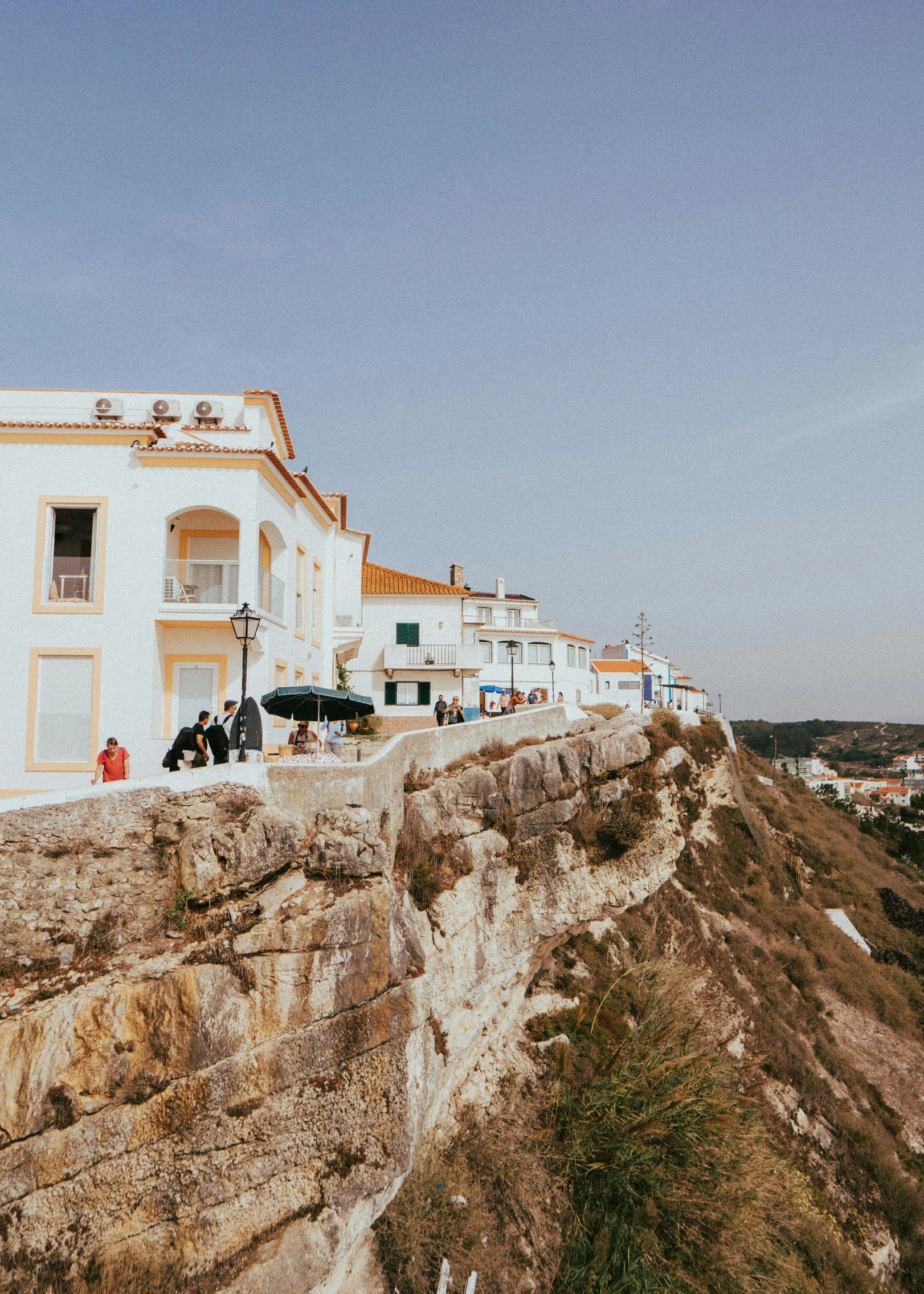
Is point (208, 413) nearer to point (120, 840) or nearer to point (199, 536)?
point (199, 536)

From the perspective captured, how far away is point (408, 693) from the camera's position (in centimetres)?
3650

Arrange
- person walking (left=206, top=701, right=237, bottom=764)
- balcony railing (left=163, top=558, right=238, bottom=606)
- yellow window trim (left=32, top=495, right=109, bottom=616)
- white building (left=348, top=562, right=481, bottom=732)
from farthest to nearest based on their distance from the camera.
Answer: white building (left=348, top=562, right=481, bottom=732), balcony railing (left=163, top=558, right=238, bottom=606), yellow window trim (left=32, top=495, right=109, bottom=616), person walking (left=206, top=701, right=237, bottom=764)

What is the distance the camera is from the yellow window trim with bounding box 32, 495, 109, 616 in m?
17.8

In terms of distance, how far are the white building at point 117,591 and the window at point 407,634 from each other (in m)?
17.3

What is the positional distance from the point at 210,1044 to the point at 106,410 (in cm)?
1827

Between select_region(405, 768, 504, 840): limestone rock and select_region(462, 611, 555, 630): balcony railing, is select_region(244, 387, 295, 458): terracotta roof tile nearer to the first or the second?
select_region(405, 768, 504, 840): limestone rock

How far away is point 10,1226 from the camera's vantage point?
9570 mm

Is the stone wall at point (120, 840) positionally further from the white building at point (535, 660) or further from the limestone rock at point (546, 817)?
the white building at point (535, 660)

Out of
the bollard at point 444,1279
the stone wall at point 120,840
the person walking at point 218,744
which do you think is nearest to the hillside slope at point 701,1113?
the bollard at point 444,1279

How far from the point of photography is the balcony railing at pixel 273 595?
794 inches

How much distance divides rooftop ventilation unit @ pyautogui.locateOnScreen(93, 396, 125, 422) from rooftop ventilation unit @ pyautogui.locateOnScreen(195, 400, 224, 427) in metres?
2.31

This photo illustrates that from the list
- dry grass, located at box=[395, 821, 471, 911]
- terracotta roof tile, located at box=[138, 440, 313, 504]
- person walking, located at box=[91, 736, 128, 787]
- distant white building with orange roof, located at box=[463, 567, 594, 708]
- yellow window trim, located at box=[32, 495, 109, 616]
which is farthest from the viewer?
distant white building with orange roof, located at box=[463, 567, 594, 708]

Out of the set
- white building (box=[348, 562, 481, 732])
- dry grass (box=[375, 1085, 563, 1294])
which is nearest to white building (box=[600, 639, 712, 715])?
white building (box=[348, 562, 481, 732])

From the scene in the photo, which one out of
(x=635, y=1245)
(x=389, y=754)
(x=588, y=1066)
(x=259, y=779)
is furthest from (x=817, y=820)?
(x=259, y=779)
